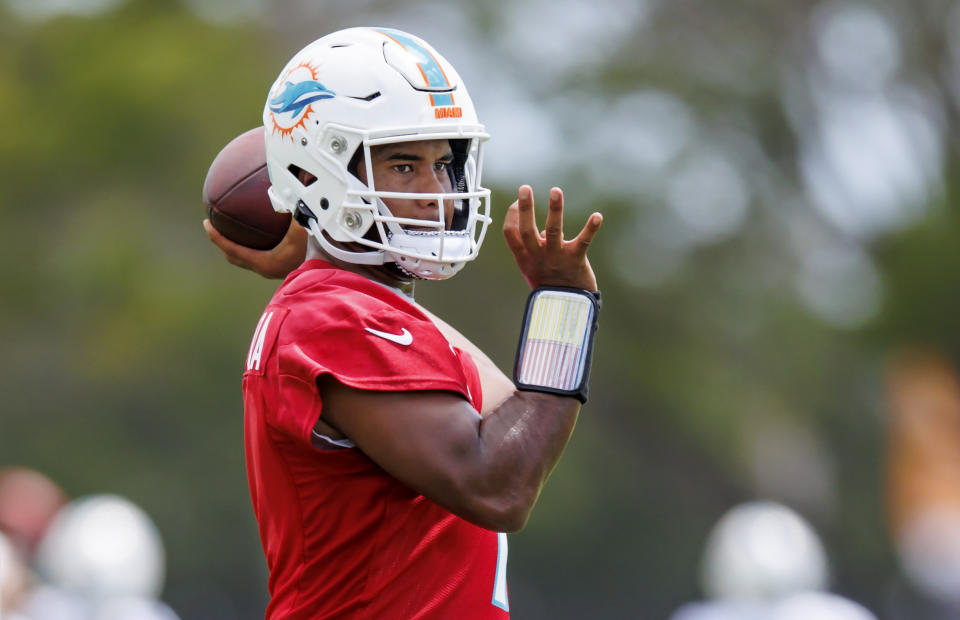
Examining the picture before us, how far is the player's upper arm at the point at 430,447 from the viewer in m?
2.48

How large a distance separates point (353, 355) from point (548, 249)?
459 mm

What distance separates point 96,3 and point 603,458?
28.8 ft

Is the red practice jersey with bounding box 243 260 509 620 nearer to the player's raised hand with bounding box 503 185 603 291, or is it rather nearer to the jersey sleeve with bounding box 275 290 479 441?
the jersey sleeve with bounding box 275 290 479 441

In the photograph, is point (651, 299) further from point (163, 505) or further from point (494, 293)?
Result: point (163, 505)

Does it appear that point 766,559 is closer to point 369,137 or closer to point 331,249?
point 331,249

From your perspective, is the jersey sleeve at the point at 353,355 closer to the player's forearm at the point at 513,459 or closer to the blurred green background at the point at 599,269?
the player's forearm at the point at 513,459

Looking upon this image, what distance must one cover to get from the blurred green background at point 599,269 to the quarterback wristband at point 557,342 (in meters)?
12.7

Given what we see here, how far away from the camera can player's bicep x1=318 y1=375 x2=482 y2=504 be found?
248 centimetres

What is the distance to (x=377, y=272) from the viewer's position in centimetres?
287

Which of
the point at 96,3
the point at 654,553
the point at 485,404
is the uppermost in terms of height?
the point at 96,3

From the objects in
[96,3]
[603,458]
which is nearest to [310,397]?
[603,458]

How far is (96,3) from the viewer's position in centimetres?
1775

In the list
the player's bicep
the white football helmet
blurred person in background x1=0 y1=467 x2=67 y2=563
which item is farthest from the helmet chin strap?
blurred person in background x1=0 y1=467 x2=67 y2=563

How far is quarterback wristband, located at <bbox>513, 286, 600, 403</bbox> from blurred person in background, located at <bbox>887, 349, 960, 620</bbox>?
9.70 m
